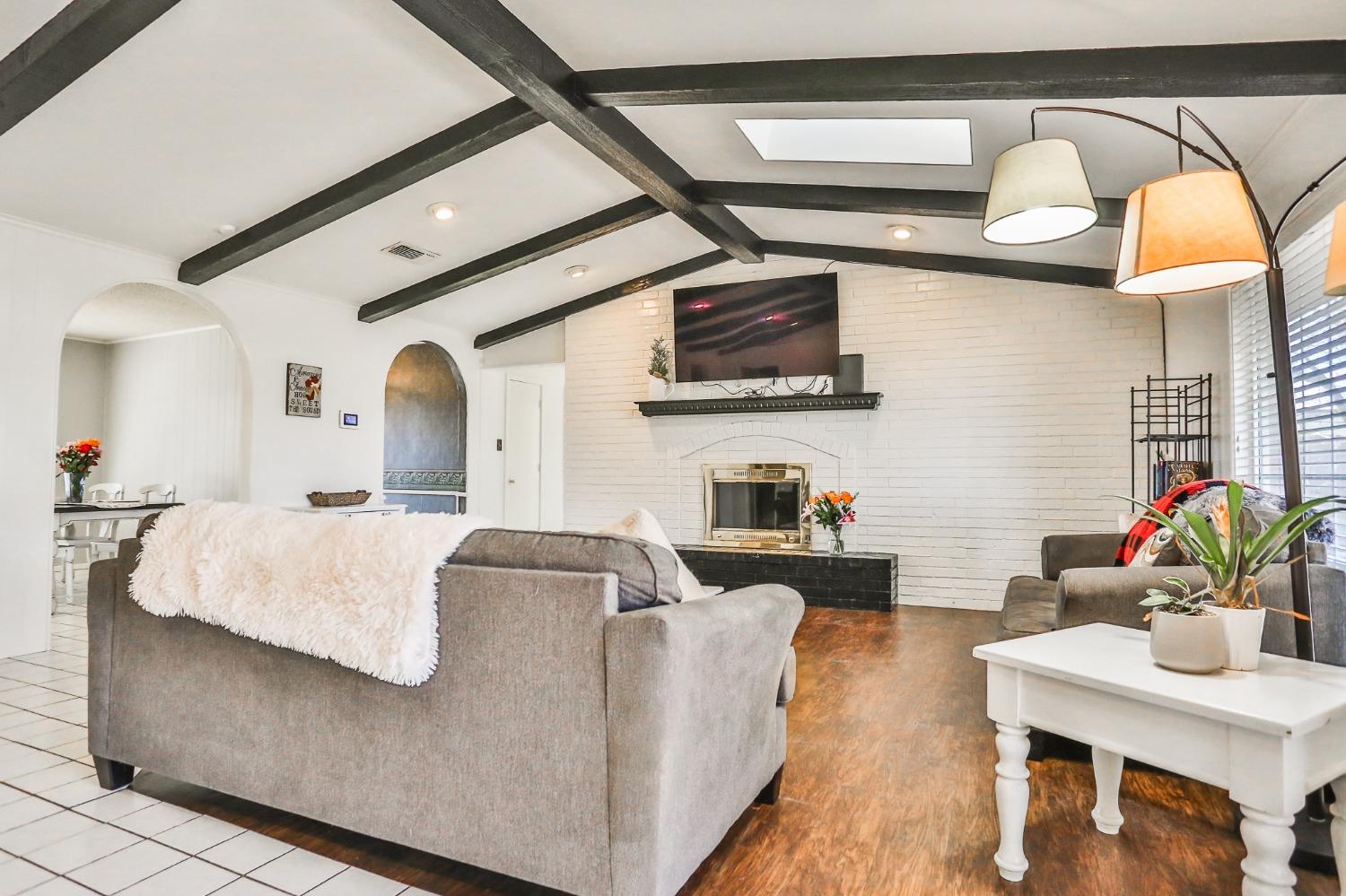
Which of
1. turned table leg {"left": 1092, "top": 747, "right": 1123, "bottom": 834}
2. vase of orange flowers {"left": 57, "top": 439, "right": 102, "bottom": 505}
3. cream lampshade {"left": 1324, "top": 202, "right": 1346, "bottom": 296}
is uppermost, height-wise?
cream lampshade {"left": 1324, "top": 202, "right": 1346, "bottom": 296}

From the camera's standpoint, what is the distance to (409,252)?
520cm

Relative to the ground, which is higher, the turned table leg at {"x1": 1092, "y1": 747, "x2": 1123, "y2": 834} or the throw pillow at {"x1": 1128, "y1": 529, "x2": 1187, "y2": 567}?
the throw pillow at {"x1": 1128, "y1": 529, "x2": 1187, "y2": 567}

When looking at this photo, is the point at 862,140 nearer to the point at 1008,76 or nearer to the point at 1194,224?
the point at 1008,76

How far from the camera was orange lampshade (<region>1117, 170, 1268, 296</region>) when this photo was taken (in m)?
1.67

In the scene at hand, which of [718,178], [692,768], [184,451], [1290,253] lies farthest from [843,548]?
[184,451]

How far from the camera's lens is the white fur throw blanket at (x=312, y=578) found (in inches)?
63.7

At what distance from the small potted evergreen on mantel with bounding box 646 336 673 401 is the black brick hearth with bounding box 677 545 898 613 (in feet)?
4.87

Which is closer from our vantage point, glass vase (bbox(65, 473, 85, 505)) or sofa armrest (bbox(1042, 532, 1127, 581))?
sofa armrest (bbox(1042, 532, 1127, 581))

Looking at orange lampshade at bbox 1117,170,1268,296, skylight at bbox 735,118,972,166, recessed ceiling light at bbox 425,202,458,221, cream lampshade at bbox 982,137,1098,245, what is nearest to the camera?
orange lampshade at bbox 1117,170,1268,296

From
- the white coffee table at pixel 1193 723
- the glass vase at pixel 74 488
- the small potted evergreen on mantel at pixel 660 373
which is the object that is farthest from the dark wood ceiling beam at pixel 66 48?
the small potted evergreen on mantel at pixel 660 373

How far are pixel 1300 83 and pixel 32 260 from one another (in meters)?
5.71

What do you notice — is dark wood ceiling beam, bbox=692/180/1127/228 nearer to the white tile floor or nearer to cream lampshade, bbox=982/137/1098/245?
cream lampshade, bbox=982/137/1098/245

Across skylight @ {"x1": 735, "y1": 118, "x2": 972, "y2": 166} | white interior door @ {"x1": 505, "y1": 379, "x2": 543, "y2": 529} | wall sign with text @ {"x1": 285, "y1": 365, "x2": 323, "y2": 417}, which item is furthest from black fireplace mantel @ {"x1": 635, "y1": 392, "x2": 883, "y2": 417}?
wall sign with text @ {"x1": 285, "y1": 365, "x2": 323, "y2": 417}

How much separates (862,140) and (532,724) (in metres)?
3.39
